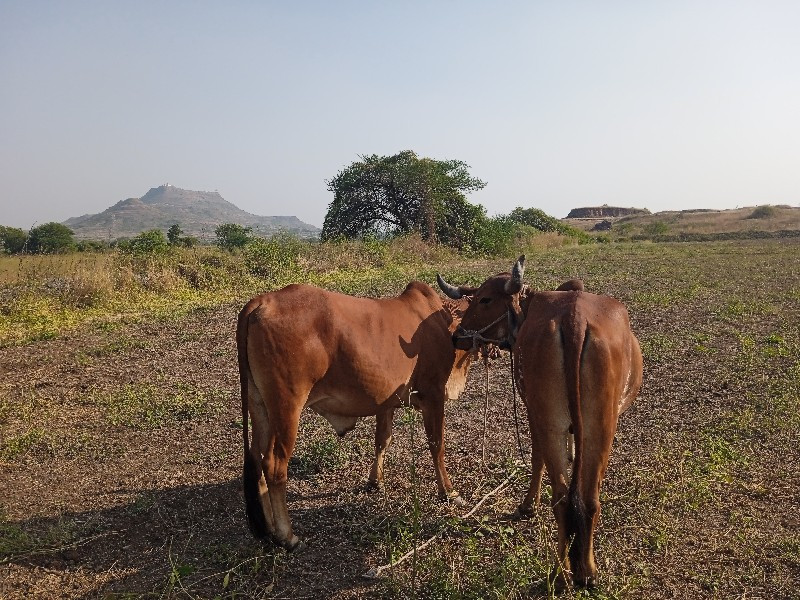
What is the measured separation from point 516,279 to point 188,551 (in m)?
3.41

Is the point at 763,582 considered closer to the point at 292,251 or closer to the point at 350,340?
the point at 350,340

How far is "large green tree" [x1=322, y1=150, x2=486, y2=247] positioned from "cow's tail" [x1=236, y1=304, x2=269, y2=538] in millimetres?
26202

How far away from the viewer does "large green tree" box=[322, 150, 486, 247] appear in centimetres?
3067

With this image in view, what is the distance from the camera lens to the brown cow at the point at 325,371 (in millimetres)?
4426

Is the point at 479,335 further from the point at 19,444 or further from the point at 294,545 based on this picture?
the point at 19,444

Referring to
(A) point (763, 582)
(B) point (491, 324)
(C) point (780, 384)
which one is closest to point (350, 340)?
(B) point (491, 324)

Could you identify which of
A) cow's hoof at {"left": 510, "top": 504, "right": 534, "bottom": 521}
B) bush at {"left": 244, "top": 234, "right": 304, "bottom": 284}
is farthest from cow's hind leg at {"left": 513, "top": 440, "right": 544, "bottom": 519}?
bush at {"left": 244, "top": 234, "right": 304, "bottom": 284}

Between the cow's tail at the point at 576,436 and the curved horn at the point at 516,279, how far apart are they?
147 centimetres

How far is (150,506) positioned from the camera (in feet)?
17.1

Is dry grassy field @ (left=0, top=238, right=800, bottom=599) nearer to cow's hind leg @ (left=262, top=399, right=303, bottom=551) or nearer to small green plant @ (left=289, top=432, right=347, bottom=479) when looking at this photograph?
small green plant @ (left=289, top=432, right=347, bottom=479)

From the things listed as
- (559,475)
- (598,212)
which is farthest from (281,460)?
(598,212)

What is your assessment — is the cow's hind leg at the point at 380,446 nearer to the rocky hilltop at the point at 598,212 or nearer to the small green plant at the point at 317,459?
the small green plant at the point at 317,459

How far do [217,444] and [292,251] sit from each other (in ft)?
47.2

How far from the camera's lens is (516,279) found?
520 cm
